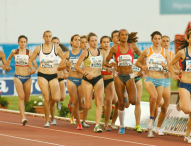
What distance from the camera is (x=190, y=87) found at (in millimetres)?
9867

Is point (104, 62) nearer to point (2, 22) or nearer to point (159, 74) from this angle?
point (159, 74)

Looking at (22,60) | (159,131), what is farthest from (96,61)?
(22,60)

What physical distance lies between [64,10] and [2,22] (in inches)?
178

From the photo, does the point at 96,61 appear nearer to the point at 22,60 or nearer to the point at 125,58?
the point at 125,58

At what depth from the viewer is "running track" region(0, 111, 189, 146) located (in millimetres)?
9604

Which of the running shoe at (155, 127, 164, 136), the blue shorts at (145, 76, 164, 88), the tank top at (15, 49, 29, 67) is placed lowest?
the running shoe at (155, 127, 164, 136)

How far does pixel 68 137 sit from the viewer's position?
412 inches

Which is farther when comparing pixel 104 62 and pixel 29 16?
pixel 29 16

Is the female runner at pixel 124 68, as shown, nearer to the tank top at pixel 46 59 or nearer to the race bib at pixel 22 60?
the tank top at pixel 46 59

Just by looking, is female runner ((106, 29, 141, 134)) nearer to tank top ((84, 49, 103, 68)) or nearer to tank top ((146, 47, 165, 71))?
tank top ((84, 49, 103, 68))

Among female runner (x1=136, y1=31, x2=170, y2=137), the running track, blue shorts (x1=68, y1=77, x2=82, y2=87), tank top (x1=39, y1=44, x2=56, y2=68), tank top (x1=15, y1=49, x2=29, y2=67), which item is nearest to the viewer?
the running track

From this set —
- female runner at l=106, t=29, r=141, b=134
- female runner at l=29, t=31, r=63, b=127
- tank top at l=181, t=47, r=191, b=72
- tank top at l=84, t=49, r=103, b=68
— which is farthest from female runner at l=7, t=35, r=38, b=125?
tank top at l=181, t=47, r=191, b=72

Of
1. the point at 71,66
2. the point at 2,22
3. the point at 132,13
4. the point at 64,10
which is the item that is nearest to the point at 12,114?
the point at 71,66

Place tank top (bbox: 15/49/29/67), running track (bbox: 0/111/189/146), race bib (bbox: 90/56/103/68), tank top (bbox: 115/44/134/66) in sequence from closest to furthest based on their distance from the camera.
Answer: running track (bbox: 0/111/189/146) → tank top (bbox: 115/44/134/66) → race bib (bbox: 90/56/103/68) → tank top (bbox: 15/49/29/67)
